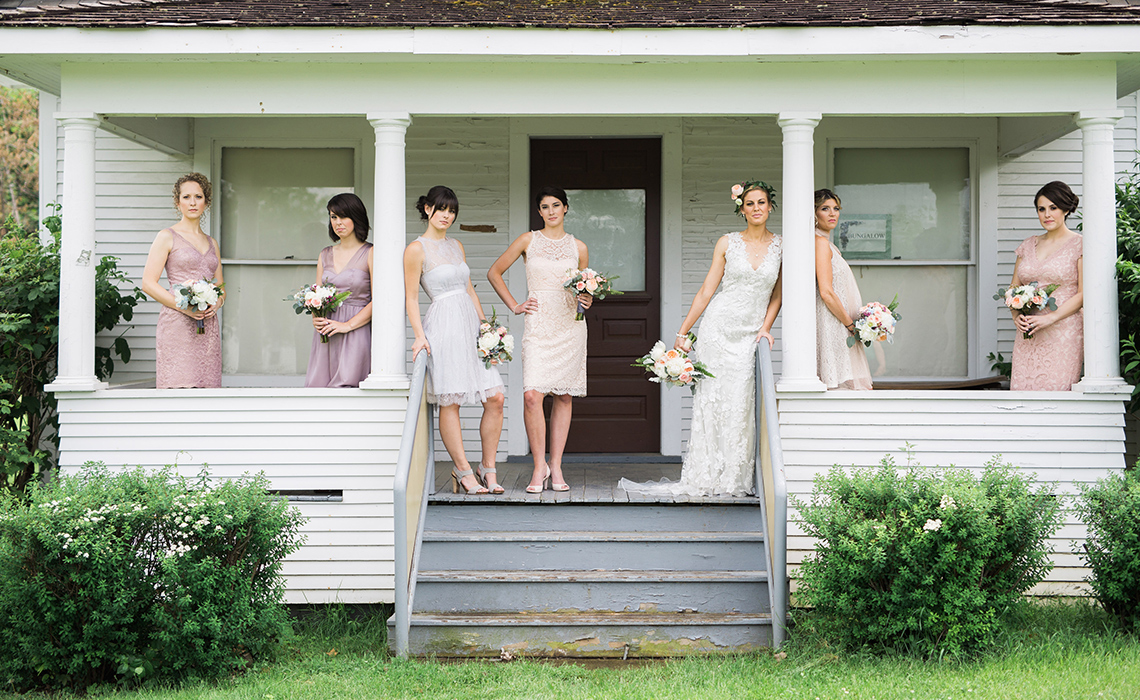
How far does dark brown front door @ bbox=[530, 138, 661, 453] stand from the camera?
770 cm

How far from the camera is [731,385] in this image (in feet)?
19.6

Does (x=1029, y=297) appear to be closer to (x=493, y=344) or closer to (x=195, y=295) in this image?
(x=493, y=344)

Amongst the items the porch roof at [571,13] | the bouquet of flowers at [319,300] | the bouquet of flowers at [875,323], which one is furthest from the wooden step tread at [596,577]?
the porch roof at [571,13]

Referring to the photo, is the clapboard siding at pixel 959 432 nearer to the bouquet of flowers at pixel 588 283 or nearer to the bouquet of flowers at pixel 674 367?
the bouquet of flowers at pixel 674 367

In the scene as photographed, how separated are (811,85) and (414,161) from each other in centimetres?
324

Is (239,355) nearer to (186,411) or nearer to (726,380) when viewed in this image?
(186,411)

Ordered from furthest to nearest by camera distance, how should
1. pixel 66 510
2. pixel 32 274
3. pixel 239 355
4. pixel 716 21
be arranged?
pixel 239 355
pixel 32 274
pixel 716 21
pixel 66 510

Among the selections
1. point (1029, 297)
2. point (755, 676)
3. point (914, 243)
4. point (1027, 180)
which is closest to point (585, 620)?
point (755, 676)

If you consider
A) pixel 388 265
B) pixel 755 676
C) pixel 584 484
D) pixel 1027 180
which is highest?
pixel 1027 180

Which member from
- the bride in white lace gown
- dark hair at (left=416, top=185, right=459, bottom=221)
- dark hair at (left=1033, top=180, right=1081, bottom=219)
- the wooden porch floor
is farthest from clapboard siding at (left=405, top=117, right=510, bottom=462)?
dark hair at (left=1033, top=180, right=1081, bottom=219)

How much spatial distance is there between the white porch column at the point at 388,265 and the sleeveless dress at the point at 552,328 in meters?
0.81

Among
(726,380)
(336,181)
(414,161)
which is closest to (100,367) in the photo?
(336,181)

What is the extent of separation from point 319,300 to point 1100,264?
4781mm

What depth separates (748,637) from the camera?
5078mm
